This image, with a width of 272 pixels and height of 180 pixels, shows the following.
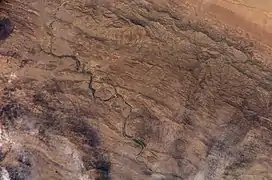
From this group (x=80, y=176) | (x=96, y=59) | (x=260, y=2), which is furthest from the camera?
(x=260, y=2)

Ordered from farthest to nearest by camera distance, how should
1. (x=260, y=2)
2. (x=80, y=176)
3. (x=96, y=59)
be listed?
(x=260, y=2) → (x=96, y=59) → (x=80, y=176)

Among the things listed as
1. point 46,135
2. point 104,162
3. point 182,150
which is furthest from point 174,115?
point 46,135

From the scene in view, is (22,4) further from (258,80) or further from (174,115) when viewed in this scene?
(258,80)

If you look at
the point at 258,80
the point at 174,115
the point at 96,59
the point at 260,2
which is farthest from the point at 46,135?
the point at 260,2

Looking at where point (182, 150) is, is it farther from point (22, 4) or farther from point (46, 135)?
point (22, 4)

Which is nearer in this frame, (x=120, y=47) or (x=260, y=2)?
(x=120, y=47)

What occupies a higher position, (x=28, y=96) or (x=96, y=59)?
(x=96, y=59)

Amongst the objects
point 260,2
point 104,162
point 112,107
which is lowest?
point 104,162
